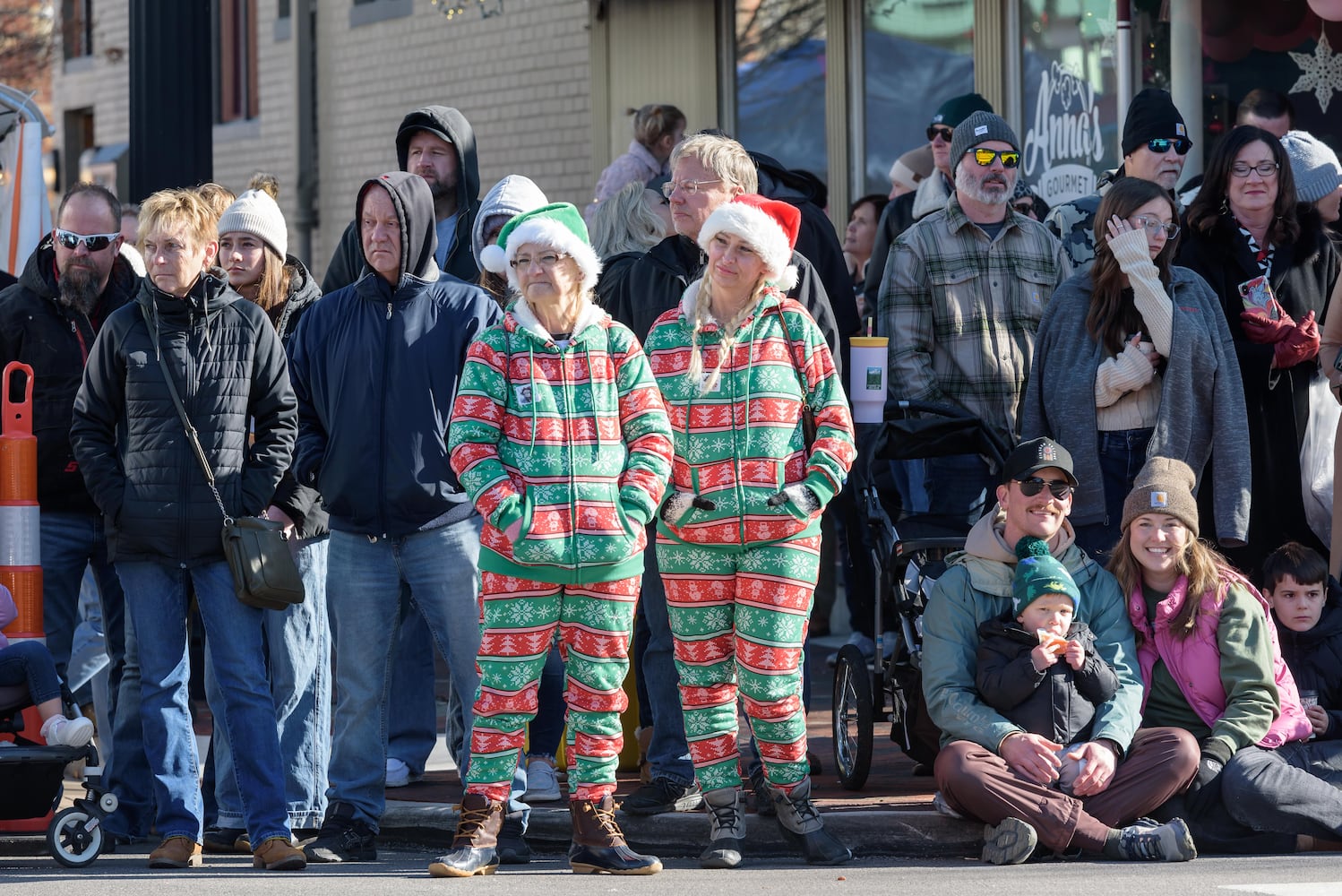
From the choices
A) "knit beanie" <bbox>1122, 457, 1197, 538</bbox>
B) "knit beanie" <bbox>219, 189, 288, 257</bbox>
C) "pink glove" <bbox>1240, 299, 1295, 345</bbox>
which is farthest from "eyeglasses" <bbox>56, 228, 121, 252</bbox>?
"pink glove" <bbox>1240, 299, 1295, 345</bbox>

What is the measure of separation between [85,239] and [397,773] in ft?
7.76

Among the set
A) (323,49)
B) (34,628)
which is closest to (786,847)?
(34,628)

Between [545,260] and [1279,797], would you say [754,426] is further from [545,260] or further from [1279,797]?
[1279,797]

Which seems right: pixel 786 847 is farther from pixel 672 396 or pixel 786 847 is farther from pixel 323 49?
pixel 323 49

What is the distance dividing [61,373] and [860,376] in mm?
3038

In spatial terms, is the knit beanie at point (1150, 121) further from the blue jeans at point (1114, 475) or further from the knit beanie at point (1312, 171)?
the blue jeans at point (1114, 475)

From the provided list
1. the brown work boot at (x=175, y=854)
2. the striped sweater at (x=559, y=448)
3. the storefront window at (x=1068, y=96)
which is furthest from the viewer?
the storefront window at (x=1068, y=96)

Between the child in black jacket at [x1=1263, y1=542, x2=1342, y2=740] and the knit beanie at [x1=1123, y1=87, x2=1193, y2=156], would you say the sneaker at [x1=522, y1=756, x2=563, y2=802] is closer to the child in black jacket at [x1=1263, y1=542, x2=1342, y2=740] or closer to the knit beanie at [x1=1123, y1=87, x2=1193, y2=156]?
the child in black jacket at [x1=1263, y1=542, x2=1342, y2=740]

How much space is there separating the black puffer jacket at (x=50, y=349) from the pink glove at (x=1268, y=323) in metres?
4.30

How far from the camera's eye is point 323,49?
18781 millimetres

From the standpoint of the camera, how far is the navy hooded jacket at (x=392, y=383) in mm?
6902

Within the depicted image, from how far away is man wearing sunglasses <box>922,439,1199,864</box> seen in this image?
684 centimetres

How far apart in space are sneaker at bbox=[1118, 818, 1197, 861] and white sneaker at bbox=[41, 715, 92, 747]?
139 inches

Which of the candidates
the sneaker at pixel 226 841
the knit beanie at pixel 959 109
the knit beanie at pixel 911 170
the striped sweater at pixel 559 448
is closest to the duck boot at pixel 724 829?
the striped sweater at pixel 559 448
